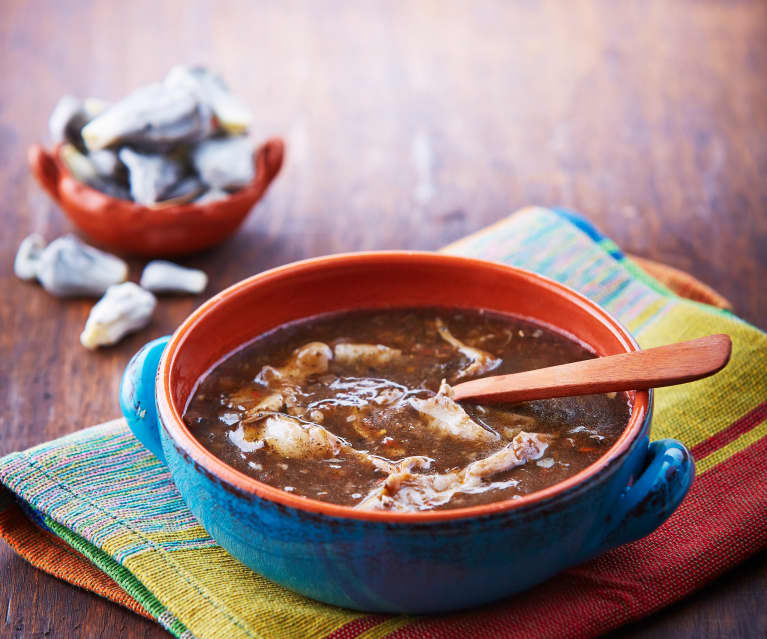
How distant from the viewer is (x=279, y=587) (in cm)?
154

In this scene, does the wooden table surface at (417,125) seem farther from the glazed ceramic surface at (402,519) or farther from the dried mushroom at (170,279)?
the glazed ceramic surface at (402,519)

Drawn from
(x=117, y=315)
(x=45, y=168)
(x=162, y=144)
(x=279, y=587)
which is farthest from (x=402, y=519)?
(x=45, y=168)

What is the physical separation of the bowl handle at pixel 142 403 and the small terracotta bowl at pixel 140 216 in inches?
38.0

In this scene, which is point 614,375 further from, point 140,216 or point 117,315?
point 140,216

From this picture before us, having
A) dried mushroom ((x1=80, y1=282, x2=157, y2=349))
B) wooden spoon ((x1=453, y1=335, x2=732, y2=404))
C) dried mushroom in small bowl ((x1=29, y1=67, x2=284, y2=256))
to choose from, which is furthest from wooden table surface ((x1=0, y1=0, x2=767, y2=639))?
wooden spoon ((x1=453, y1=335, x2=732, y2=404))

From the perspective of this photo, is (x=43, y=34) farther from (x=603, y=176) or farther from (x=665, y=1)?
(x=665, y=1)

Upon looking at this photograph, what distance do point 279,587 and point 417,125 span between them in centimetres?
223

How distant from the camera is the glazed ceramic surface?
130 centimetres

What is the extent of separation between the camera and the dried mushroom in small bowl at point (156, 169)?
254cm

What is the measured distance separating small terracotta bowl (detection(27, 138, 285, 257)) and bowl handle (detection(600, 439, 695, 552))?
4.83 ft

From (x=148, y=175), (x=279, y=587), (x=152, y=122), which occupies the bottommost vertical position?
(x=279, y=587)

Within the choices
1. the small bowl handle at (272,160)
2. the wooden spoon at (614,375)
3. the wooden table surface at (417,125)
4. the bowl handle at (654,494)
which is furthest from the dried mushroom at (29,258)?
the bowl handle at (654,494)

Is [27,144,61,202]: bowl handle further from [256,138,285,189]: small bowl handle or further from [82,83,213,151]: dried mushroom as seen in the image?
[256,138,285,189]: small bowl handle

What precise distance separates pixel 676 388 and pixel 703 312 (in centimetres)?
26
